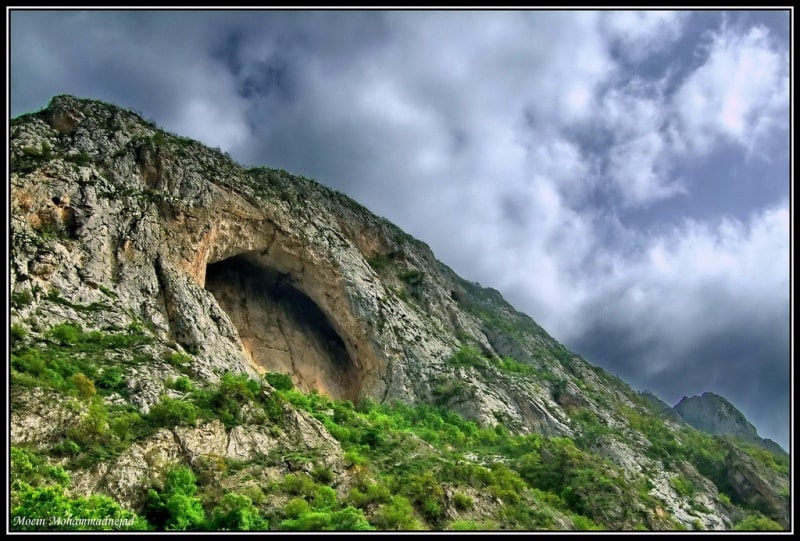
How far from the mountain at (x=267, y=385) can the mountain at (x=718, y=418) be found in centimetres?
4705

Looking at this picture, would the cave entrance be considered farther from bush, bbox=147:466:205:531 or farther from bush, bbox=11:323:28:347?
bush, bbox=147:466:205:531

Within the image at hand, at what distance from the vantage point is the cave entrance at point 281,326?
4903 cm

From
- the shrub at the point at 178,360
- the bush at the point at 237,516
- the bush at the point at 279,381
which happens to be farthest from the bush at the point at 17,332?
the bush at the point at 279,381

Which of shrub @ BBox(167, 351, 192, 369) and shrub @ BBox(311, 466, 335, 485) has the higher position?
shrub @ BBox(167, 351, 192, 369)

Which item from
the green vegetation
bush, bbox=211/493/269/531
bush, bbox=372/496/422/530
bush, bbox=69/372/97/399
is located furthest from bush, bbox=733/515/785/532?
bush, bbox=69/372/97/399

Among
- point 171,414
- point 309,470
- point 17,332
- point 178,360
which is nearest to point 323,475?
point 309,470

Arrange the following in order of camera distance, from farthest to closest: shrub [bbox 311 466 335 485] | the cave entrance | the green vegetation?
the cave entrance
shrub [bbox 311 466 335 485]
the green vegetation

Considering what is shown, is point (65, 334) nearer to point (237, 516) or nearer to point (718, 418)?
point (237, 516)

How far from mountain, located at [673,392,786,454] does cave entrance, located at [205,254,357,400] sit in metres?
81.0

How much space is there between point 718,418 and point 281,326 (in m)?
94.7

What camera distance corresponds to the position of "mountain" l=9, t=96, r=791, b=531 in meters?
21.8

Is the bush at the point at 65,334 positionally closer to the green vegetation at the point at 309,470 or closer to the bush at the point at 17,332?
the green vegetation at the point at 309,470

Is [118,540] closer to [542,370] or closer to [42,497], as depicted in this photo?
[42,497]

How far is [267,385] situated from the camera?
34.3 meters
